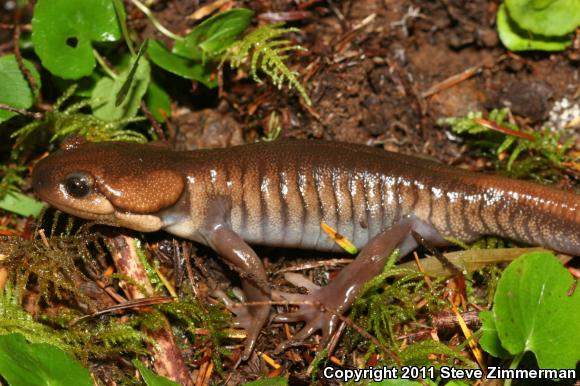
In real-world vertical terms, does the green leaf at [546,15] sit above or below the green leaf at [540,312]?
Result: above

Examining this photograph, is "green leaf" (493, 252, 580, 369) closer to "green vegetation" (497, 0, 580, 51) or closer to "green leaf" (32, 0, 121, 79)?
"green vegetation" (497, 0, 580, 51)

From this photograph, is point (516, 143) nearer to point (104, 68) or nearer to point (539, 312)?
point (539, 312)

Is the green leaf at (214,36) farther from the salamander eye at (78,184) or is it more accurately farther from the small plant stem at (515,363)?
the small plant stem at (515,363)

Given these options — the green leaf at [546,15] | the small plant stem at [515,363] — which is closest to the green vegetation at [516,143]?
the green leaf at [546,15]

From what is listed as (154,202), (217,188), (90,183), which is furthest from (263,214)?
(90,183)

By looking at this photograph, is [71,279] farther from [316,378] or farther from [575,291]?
[575,291]
